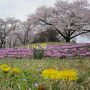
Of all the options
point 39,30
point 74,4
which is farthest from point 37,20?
point 74,4

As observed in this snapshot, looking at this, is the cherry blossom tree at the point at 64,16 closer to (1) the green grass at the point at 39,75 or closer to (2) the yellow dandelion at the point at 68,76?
(1) the green grass at the point at 39,75

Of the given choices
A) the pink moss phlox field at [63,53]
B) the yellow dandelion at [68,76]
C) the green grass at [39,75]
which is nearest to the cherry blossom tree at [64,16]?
the pink moss phlox field at [63,53]

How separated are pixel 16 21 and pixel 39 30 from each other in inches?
495

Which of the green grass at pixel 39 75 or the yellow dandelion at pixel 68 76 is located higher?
the yellow dandelion at pixel 68 76

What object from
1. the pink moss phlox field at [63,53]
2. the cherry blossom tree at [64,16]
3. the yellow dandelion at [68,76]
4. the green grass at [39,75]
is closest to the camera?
the yellow dandelion at [68,76]

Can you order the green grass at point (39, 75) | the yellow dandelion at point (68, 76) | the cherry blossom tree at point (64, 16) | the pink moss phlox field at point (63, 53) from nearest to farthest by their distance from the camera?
the yellow dandelion at point (68, 76) → the green grass at point (39, 75) → the pink moss phlox field at point (63, 53) → the cherry blossom tree at point (64, 16)

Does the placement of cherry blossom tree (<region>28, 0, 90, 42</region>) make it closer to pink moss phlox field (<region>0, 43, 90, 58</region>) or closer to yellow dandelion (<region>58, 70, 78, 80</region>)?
pink moss phlox field (<region>0, 43, 90, 58</region>)

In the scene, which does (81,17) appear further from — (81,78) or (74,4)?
(81,78)

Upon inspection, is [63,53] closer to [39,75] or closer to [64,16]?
[39,75]

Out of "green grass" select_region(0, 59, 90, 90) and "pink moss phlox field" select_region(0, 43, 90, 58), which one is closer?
"green grass" select_region(0, 59, 90, 90)

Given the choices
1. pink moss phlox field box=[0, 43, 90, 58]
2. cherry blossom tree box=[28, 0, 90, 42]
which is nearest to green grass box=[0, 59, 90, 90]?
pink moss phlox field box=[0, 43, 90, 58]

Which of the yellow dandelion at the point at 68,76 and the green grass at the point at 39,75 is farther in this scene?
the green grass at the point at 39,75

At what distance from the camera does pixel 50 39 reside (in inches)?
1237

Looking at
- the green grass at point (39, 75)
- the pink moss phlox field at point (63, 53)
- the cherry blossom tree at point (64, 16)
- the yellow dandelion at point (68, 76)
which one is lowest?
the pink moss phlox field at point (63, 53)
